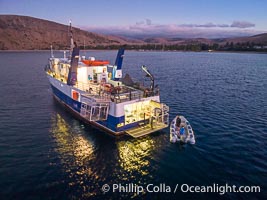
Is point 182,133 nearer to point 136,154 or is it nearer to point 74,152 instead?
point 136,154

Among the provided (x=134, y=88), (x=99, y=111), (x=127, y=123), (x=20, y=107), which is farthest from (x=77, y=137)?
(x=20, y=107)

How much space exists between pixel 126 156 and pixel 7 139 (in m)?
14.7

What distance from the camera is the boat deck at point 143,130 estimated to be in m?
24.7

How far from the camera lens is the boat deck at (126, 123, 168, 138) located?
24672 mm

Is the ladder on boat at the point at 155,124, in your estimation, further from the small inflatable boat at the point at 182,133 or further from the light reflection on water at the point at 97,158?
the small inflatable boat at the point at 182,133

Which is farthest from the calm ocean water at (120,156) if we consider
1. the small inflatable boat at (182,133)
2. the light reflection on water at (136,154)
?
the small inflatable boat at (182,133)

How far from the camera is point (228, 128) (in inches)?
1120

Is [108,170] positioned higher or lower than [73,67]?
lower

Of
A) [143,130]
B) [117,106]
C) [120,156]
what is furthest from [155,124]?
[120,156]

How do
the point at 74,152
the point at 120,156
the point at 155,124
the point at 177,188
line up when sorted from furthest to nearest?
the point at 155,124 < the point at 74,152 < the point at 120,156 < the point at 177,188

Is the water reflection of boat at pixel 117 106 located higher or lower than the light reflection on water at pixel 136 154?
higher

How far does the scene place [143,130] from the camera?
84.5 feet

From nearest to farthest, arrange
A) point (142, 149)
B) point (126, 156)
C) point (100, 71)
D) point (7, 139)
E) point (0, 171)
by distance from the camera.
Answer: point (0, 171) < point (126, 156) < point (142, 149) < point (7, 139) < point (100, 71)

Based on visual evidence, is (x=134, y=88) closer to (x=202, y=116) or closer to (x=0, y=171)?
(x=202, y=116)
